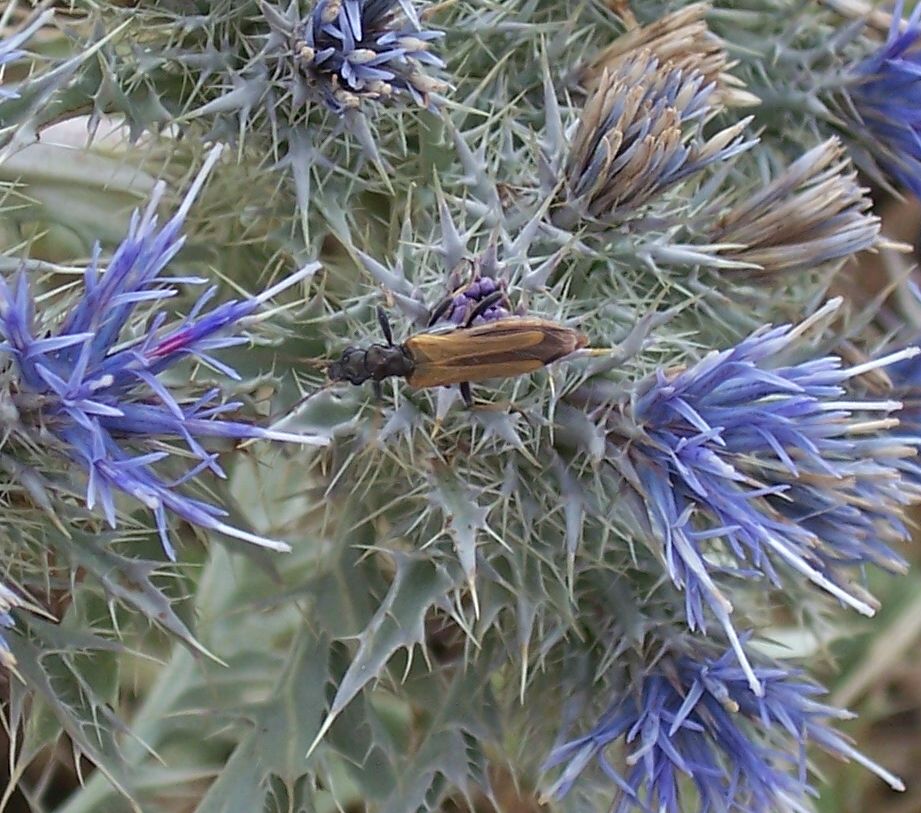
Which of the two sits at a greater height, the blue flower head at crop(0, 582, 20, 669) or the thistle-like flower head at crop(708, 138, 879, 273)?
the thistle-like flower head at crop(708, 138, 879, 273)

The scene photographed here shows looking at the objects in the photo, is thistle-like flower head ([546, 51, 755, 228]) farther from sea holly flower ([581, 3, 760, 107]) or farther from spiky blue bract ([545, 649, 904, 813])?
spiky blue bract ([545, 649, 904, 813])

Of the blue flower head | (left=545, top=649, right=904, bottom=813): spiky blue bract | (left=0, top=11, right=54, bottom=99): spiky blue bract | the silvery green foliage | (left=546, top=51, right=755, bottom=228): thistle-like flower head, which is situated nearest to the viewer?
the blue flower head

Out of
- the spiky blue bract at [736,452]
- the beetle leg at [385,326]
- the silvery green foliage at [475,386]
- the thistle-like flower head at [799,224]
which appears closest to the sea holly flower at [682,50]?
the silvery green foliage at [475,386]

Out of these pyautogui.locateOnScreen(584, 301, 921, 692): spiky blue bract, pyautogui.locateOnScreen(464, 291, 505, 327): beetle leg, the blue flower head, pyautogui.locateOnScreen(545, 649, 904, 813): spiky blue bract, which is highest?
pyautogui.locateOnScreen(464, 291, 505, 327): beetle leg

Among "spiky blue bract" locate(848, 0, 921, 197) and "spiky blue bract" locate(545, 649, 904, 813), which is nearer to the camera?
"spiky blue bract" locate(545, 649, 904, 813)

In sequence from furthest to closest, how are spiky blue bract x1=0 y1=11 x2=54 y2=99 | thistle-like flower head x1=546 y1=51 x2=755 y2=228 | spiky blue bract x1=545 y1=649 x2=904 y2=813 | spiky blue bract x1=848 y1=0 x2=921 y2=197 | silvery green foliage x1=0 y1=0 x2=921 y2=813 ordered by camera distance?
spiky blue bract x1=848 y1=0 x2=921 y2=197 < spiky blue bract x1=545 y1=649 x2=904 y2=813 < thistle-like flower head x1=546 y1=51 x2=755 y2=228 < silvery green foliage x1=0 y1=0 x2=921 y2=813 < spiky blue bract x1=0 y1=11 x2=54 y2=99

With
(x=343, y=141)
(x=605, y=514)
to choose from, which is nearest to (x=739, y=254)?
(x=605, y=514)

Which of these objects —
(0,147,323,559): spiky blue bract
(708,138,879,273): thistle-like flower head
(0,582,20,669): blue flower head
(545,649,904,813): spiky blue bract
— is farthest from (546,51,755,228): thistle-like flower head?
(0,582,20,669): blue flower head
